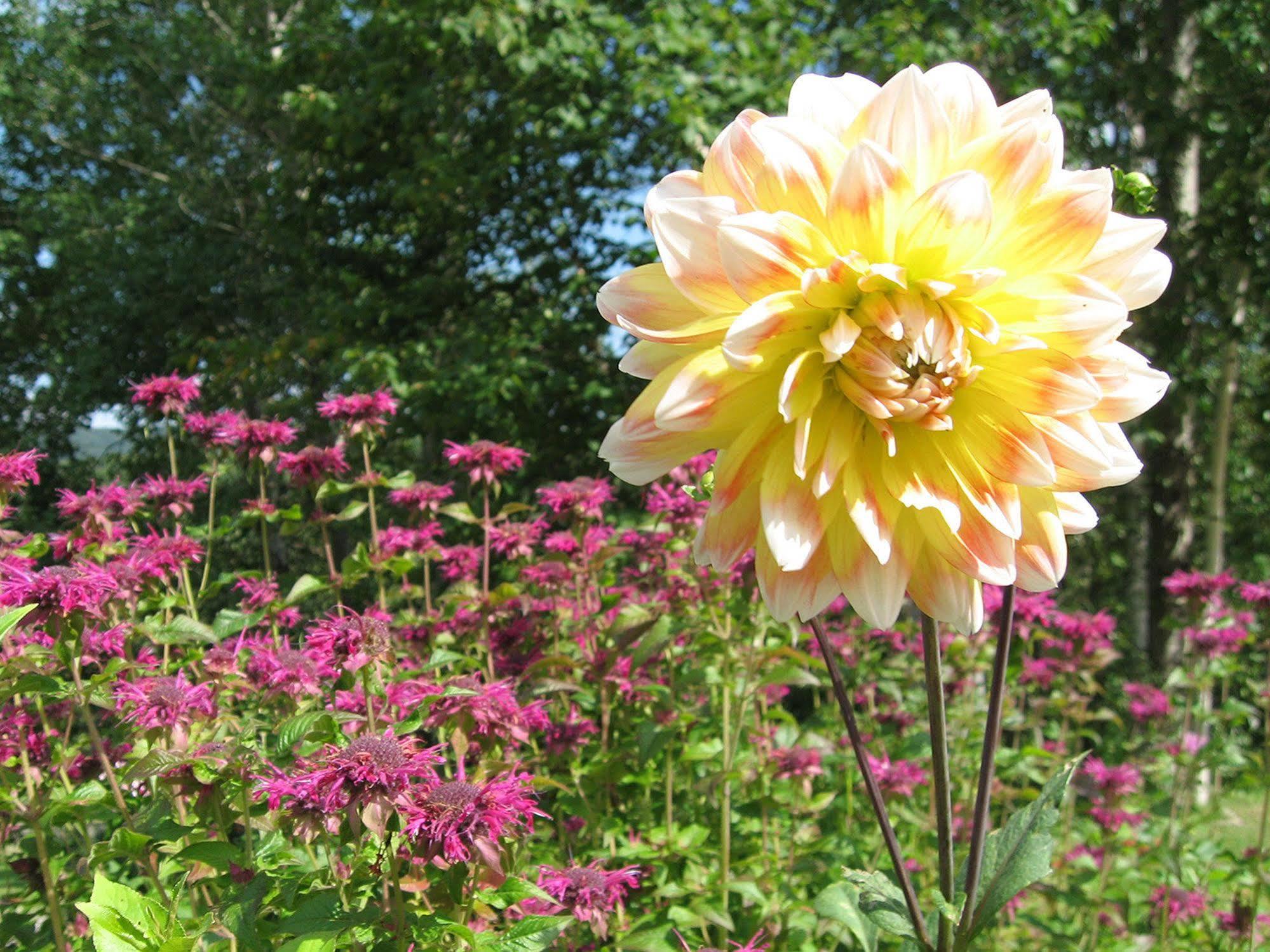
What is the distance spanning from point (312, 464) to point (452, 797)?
1.54 m

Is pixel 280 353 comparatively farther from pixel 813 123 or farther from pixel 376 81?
pixel 813 123

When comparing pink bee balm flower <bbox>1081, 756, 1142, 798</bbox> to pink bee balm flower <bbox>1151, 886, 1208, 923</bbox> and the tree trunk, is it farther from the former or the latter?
the tree trunk

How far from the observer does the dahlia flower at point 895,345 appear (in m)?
0.65

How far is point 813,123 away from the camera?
702 mm

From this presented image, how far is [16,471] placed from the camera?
6.26ft

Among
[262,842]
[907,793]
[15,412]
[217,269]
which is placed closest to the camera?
[262,842]

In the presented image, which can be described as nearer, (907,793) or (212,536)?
(212,536)

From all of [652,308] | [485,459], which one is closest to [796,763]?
[485,459]

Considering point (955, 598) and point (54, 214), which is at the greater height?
point (54, 214)

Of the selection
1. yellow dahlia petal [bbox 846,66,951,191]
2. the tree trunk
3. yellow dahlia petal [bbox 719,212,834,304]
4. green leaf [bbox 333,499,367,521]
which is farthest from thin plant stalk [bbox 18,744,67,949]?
the tree trunk

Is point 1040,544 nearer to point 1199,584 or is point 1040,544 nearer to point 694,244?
point 694,244

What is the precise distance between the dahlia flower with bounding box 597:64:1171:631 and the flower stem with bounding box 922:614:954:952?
27mm

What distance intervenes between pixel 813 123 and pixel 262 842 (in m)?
1.43

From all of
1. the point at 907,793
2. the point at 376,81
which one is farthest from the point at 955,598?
the point at 376,81
